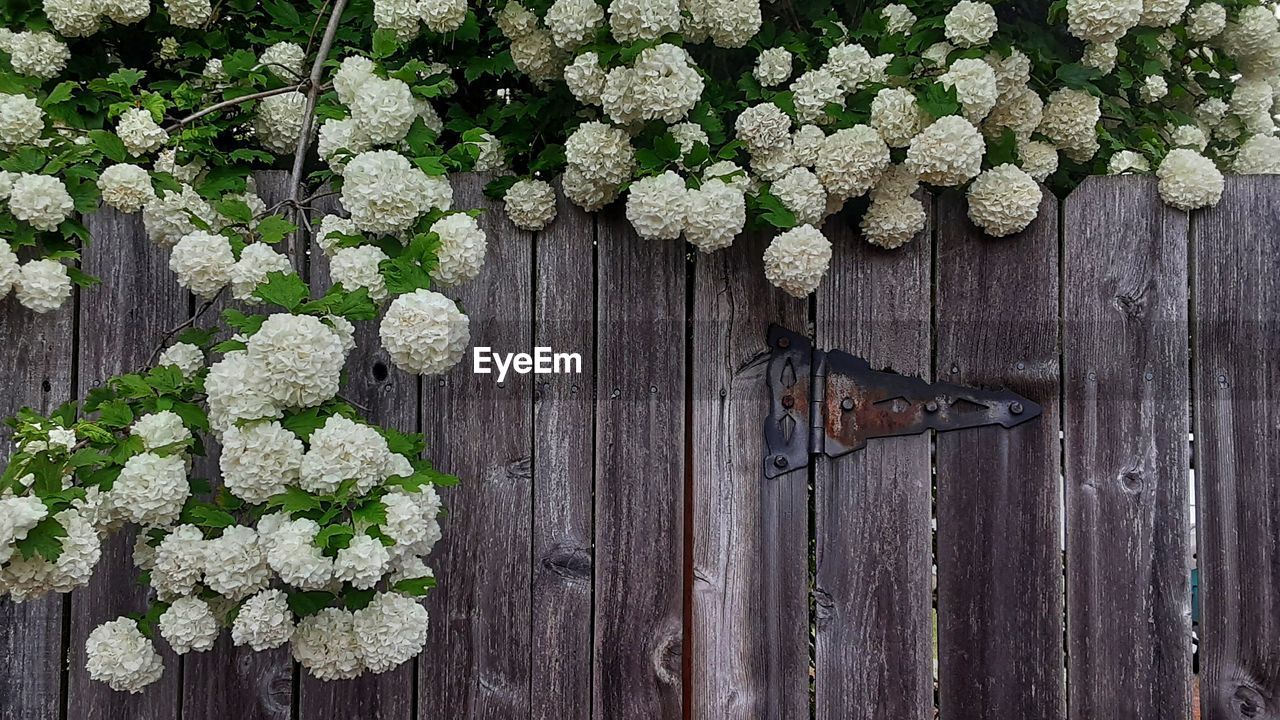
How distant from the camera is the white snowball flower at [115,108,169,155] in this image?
1.79 metres

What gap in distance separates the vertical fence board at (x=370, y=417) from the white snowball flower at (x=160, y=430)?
417mm

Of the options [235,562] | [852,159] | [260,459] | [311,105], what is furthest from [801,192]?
[235,562]

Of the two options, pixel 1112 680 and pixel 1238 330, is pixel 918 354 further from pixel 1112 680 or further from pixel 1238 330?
pixel 1112 680

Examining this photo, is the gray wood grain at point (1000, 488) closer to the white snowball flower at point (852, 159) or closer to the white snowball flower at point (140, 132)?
the white snowball flower at point (852, 159)

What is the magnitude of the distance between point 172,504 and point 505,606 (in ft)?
2.28

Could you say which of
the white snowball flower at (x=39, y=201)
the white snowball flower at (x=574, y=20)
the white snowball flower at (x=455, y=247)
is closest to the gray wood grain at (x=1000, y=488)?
the white snowball flower at (x=574, y=20)

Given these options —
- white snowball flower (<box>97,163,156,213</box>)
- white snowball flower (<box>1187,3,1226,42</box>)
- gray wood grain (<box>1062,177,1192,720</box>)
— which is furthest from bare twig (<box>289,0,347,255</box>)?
white snowball flower (<box>1187,3,1226,42</box>)

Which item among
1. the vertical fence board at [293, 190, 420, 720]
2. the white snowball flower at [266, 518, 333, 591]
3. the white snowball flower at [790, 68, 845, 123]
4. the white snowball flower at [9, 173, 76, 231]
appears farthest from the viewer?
the vertical fence board at [293, 190, 420, 720]

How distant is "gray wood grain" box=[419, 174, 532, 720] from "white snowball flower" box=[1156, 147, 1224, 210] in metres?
1.30

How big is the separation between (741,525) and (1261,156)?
4.62 feet

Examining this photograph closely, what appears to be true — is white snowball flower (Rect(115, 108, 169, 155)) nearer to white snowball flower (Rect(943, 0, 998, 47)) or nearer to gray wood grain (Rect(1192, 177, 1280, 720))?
white snowball flower (Rect(943, 0, 998, 47))

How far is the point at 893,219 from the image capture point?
182 centimetres

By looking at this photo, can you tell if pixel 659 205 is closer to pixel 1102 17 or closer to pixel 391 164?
pixel 391 164

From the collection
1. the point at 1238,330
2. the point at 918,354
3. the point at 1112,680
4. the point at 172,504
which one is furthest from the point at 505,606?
the point at 1238,330
